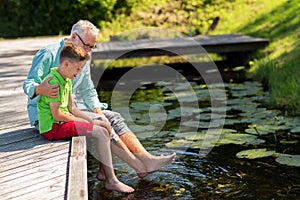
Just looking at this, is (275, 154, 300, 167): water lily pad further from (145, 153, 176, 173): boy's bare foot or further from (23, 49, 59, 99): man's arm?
(23, 49, 59, 99): man's arm

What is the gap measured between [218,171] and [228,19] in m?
8.64

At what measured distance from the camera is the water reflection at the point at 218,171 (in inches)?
143

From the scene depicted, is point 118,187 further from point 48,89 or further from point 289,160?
point 289,160

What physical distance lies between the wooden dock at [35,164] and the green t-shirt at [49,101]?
12 cm

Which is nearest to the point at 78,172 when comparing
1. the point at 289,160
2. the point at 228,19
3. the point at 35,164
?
the point at 35,164

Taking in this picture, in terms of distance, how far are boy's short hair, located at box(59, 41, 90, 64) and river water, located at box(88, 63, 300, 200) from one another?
0.89 meters

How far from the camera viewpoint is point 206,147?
4.70m

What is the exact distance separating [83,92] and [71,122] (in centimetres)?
50

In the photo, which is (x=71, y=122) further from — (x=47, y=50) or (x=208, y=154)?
(x=208, y=154)

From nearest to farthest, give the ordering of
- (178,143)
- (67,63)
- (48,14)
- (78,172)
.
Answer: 1. (78,172)
2. (67,63)
3. (178,143)
4. (48,14)

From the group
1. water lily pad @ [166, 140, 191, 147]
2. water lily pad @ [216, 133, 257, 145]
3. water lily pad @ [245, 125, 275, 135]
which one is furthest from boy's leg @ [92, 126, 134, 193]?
water lily pad @ [245, 125, 275, 135]

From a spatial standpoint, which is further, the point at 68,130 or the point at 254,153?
the point at 254,153

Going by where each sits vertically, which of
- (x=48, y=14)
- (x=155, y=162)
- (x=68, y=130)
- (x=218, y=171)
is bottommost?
(x=218, y=171)

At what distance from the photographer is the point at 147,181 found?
12.8 ft
